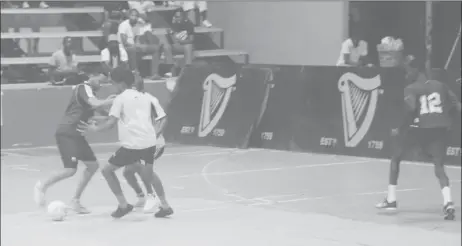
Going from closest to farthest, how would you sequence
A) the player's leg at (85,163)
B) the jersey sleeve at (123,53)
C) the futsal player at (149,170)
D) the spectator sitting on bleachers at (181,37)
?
1. the futsal player at (149,170)
2. the jersey sleeve at (123,53)
3. the player's leg at (85,163)
4. the spectator sitting on bleachers at (181,37)

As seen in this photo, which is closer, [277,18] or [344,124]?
[344,124]

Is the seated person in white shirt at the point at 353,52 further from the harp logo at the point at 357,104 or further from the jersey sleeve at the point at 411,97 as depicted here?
the jersey sleeve at the point at 411,97

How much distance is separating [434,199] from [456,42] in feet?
39.3

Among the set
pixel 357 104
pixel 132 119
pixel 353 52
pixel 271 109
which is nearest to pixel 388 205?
pixel 132 119

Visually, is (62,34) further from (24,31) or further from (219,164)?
(219,164)

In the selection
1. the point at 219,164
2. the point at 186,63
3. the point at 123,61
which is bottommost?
the point at 219,164

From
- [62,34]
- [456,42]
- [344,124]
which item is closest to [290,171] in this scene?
[344,124]

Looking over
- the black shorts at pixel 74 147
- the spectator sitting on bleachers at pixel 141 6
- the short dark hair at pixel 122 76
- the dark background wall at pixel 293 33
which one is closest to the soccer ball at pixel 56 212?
the black shorts at pixel 74 147

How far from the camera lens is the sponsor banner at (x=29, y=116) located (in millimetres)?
17672

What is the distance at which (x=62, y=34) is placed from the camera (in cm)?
1866

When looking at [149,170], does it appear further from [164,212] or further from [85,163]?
[85,163]

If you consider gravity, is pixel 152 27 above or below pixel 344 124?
above

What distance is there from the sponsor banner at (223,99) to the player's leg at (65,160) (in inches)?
224

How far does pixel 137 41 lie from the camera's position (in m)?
12.2
